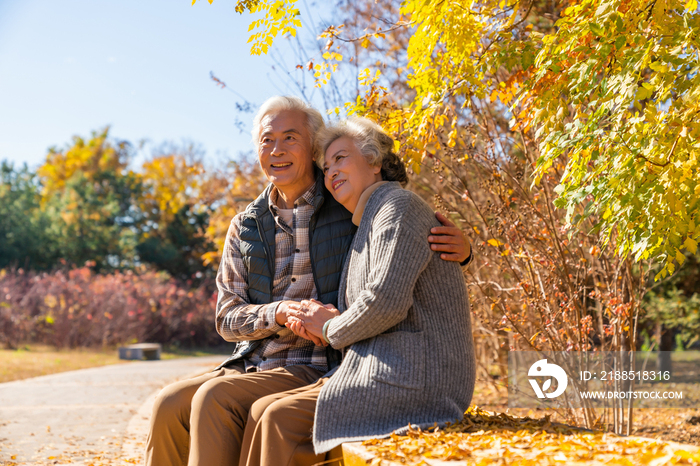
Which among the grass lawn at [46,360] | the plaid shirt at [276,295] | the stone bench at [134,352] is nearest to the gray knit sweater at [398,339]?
the plaid shirt at [276,295]

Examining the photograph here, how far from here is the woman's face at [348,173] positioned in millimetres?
2684

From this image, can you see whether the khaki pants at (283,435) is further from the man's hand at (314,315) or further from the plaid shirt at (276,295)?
the plaid shirt at (276,295)

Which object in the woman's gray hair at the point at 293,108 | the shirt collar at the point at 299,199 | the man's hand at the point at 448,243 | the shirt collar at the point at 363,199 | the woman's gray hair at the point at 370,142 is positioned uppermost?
the woman's gray hair at the point at 293,108

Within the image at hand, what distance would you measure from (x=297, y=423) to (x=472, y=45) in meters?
2.19

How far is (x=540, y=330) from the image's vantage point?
4137mm

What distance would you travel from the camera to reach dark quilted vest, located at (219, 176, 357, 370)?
2.87m

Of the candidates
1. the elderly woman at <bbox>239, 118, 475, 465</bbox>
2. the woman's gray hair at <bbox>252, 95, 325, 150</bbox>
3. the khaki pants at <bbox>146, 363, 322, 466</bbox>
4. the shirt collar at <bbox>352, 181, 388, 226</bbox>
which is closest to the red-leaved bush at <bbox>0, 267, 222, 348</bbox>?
the woman's gray hair at <bbox>252, 95, 325, 150</bbox>

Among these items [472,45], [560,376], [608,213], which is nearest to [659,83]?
[608,213]

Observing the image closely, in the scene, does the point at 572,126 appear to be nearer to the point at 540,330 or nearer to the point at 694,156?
the point at 694,156

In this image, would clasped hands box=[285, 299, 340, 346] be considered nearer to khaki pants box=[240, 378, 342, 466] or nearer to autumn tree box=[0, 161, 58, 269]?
khaki pants box=[240, 378, 342, 466]

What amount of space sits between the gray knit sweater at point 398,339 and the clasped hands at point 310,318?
0.59ft

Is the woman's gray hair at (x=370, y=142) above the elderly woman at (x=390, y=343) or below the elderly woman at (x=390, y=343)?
above

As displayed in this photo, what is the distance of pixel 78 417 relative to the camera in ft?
19.7

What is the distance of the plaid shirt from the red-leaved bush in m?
11.8
